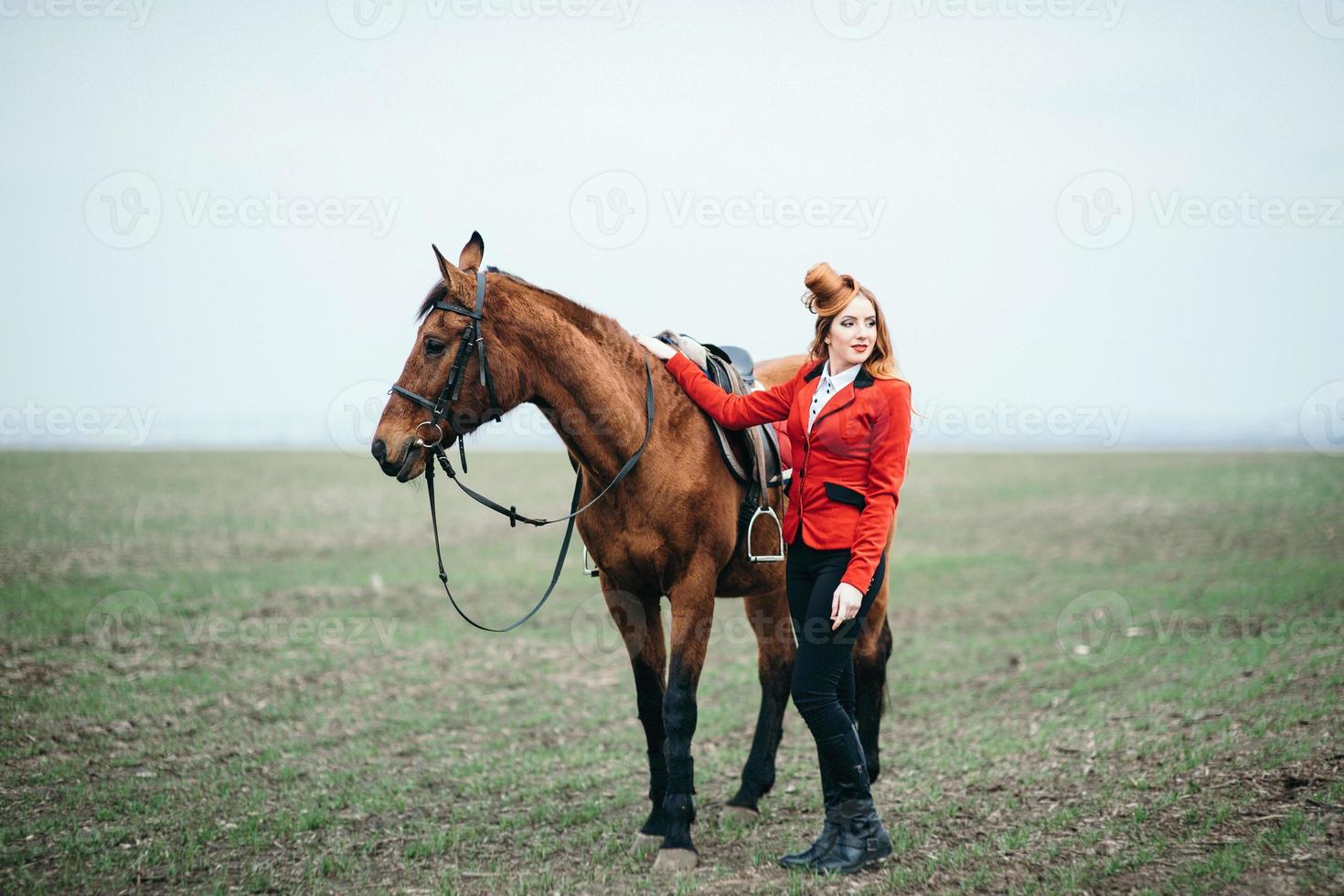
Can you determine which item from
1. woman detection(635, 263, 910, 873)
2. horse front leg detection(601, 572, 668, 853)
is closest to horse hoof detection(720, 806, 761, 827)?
horse front leg detection(601, 572, 668, 853)

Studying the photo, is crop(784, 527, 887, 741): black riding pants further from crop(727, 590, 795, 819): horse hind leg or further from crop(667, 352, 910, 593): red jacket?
crop(727, 590, 795, 819): horse hind leg

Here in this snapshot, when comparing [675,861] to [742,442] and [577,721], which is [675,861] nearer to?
[742,442]

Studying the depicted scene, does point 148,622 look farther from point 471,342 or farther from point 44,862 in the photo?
point 471,342

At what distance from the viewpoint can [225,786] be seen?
5969mm

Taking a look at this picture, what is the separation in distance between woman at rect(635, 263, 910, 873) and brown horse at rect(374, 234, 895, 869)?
522 millimetres

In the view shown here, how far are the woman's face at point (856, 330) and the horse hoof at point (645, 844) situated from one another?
2.59 m

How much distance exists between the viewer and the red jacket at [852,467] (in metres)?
4.06

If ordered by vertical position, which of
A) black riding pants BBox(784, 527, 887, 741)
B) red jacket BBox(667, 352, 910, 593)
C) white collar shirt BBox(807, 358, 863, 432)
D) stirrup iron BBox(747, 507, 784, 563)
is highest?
white collar shirt BBox(807, 358, 863, 432)

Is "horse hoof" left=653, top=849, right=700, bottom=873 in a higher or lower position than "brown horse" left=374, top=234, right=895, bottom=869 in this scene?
lower

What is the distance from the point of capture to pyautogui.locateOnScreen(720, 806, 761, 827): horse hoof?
537cm

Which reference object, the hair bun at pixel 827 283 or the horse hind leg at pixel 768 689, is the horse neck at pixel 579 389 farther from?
the horse hind leg at pixel 768 689

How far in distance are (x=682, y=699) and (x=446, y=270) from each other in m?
2.22

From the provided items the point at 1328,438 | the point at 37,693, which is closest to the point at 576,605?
the point at 37,693

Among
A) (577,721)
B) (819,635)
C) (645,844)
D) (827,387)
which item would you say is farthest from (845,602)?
(577,721)
